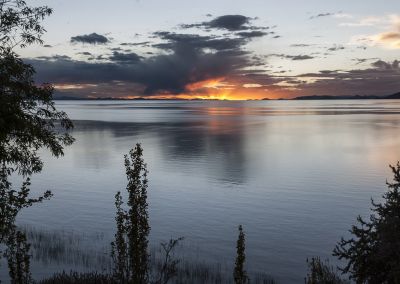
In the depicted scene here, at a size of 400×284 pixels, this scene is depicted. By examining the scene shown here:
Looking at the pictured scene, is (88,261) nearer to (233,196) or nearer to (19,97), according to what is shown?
(19,97)

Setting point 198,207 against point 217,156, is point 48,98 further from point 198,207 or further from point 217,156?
point 217,156

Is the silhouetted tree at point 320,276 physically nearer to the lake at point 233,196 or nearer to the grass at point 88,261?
the lake at point 233,196

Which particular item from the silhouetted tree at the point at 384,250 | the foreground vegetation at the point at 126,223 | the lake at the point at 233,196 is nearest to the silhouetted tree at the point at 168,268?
the foreground vegetation at the point at 126,223

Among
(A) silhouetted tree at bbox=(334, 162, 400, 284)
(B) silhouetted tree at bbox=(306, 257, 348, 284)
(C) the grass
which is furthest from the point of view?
(C) the grass

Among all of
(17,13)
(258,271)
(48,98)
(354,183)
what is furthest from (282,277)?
(354,183)

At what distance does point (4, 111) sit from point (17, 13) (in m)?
6.42

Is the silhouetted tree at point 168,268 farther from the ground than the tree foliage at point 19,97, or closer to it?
closer to it

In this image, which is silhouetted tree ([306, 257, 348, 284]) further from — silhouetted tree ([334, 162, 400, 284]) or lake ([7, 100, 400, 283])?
lake ([7, 100, 400, 283])

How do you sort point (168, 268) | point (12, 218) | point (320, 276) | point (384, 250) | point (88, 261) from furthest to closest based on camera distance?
point (88, 261)
point (320, 276)
point (168, 268)
point (12, 218)
point (384, 250)

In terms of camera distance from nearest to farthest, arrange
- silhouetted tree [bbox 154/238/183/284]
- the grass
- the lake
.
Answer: silhouetted tree [bbox 154/238/183/284]
the grass
the lake

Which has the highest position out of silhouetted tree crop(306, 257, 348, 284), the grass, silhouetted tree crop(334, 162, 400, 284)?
silhouetted tree crop(334, 162, 400, 284)

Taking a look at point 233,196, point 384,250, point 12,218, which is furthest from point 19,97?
point 233,196

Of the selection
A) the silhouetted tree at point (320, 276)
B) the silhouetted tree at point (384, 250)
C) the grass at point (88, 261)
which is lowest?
the grass at point (88, 261)

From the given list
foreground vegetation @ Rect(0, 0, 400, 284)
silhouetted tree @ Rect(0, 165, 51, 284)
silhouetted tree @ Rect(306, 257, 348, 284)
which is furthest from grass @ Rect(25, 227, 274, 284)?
silhouetted tree @ Rect(0, 165, 51, 284)
